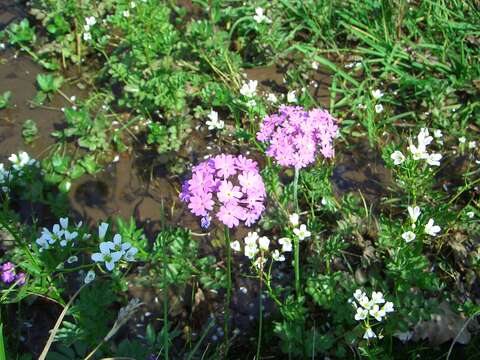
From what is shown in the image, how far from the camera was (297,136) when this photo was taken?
2.27 m

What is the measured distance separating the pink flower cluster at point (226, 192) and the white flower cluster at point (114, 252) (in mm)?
547

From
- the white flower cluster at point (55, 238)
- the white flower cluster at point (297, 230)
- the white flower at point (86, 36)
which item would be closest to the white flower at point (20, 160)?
the white flower cluster at point (55, 238)

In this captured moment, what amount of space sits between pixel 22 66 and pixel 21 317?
79.4 inches

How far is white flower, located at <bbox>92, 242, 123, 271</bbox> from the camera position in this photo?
7.87ft

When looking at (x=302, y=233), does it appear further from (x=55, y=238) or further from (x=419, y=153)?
(x=55, y=238)

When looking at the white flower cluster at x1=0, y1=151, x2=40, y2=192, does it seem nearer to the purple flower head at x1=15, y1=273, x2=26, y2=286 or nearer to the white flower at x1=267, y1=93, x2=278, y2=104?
the purple flower head at x1=15, y1=273, x2=26, y2=286

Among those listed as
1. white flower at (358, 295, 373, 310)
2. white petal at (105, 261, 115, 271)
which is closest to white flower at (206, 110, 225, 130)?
white petal at (105, 261, 115, 271)

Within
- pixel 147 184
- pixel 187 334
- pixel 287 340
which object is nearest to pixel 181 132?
pixel 147 184

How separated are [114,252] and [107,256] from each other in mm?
38

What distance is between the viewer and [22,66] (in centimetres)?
Answer: 396

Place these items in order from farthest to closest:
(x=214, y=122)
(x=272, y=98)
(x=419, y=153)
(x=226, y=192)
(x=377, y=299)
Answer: (x=272, y=98), (x=214, y=122), (x=419, y=153), (x=377, y=299), (x=226, y=192)

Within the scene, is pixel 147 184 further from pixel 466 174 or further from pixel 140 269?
pixel 466 174

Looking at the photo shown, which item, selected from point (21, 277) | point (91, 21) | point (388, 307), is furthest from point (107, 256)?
point (91, 21)

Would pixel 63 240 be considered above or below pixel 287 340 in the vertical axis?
above
